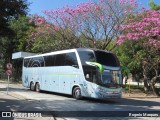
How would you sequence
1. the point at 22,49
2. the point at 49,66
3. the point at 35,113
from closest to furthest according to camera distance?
the point at 35,113, the point at 49,66, the point at 22,49

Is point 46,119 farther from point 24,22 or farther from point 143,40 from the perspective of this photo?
point 24,22

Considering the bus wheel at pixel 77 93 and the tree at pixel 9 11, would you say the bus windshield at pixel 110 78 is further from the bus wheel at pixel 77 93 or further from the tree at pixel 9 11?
the tree at pixel 9 11

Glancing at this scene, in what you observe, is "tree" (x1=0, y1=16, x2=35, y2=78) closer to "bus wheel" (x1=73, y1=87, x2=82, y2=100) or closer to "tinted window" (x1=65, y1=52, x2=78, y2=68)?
"tinted window" (x1=65, y1=52, x2=78, y2=68)

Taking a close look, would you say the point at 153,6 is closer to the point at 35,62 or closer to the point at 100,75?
the point at 35,62

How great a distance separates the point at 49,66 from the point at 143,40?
895 cm

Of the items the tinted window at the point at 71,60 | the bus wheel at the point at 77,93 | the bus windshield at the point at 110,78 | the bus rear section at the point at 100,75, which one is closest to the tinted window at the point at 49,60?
the tinted window at the point at 71,60

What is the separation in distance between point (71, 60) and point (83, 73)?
6.22ft

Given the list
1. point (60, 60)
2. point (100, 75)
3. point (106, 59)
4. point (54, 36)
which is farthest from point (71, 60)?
point (54, 36)

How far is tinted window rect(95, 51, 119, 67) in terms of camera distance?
2262 cm

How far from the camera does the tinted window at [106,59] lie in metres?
22.6

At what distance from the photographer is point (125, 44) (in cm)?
3481

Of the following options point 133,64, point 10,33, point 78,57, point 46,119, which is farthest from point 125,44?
point 46,119

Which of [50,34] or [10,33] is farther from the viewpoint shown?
[50,34]

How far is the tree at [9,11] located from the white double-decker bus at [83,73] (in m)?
7.53
